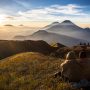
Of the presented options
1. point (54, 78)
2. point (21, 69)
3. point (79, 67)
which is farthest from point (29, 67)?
point (79, 67)

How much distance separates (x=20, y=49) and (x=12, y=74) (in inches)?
1789

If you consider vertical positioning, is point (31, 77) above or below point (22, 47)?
above

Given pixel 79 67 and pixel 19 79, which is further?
pixel 19 79

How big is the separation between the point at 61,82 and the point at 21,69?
5318 mm

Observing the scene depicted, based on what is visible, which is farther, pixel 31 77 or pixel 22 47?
pixel 22 47

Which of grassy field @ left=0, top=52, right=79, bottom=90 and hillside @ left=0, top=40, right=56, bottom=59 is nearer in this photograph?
grassy field @ left=0, top=52, right=79, bottom=90

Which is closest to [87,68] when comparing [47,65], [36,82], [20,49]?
[36,82]

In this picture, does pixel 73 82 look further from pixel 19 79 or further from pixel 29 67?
pixel 29 67

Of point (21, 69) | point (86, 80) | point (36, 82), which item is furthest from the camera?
point (21, 69)

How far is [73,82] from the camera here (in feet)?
55.9

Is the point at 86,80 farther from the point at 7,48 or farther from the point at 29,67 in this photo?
the point at 7,48

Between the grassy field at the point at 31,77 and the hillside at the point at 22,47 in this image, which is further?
the hillside at the point at 22,47

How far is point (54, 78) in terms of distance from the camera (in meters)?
18.3

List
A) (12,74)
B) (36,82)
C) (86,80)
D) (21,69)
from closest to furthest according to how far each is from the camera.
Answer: (86,80) < (36,82) < (12,74) < (21,69)
